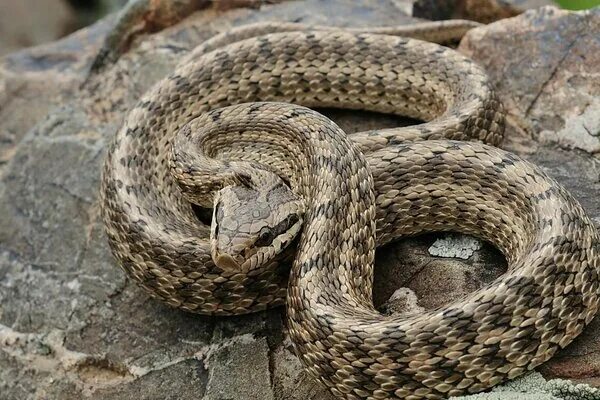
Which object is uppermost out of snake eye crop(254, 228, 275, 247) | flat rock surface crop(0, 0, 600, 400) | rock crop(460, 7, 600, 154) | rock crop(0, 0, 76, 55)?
snake eye crop(254, 228, 275, 247)

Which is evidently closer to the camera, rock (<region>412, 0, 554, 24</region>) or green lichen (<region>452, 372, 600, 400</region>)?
green lichen (<region>452, 372, 600, 400</region>)

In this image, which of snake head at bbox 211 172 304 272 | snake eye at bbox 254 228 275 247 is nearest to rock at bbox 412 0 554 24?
snake head at bbox 211 172 304 272

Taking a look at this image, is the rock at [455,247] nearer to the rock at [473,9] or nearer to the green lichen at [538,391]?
the green lichen at [538,391]

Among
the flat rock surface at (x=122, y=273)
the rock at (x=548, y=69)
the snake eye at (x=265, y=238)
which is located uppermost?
the snake eye at (x=265, y=238)

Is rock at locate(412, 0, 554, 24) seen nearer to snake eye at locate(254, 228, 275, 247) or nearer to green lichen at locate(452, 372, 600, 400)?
snake eye at locate(254, 228, 275, 247)

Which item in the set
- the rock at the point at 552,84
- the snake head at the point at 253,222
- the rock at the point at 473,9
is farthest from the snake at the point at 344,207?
the rock at the point at 473,9

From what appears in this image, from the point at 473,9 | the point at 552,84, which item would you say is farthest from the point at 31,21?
the point at 552,84
